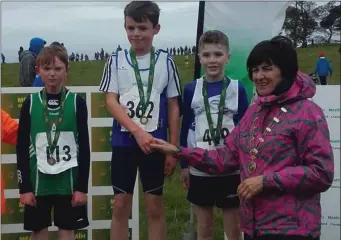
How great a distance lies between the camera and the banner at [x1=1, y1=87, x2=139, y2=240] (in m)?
4.58

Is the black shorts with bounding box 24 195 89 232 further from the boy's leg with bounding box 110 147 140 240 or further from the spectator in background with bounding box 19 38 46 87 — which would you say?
the spectator in background with bounding box 19 38 46 87

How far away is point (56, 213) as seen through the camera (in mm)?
3840

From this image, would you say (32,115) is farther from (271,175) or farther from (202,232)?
(271,175)

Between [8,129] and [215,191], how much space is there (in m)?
1.53

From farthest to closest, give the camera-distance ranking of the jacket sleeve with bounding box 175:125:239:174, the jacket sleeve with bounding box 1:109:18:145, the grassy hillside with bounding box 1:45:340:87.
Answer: the grassy hillside with bounding box 1:45:340:87
the jacket sleeve with bounding box 1:109:18:145
the jacket sleeve with bounding box 175:125:239:174

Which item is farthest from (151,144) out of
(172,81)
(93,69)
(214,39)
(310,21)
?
(93,69)

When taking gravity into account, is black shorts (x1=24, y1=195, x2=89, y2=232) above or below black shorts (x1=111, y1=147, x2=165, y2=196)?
below

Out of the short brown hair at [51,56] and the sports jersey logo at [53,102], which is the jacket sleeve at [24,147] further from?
the short brown hair at [51,56]

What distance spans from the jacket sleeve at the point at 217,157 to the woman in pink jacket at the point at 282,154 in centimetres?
12

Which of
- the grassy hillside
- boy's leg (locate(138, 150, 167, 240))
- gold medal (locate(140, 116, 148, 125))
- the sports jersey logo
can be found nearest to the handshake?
gold medal (locate(140, 116, 148, 125))

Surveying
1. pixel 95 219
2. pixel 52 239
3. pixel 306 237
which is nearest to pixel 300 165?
pixel 306 237

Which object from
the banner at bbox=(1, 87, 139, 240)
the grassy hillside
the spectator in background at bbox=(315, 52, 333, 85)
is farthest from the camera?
the spectator in background at bbox=(315, 52, 333, 85)

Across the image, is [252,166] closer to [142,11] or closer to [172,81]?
[172,81]

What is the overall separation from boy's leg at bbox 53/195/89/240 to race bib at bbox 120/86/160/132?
23.9 inches
